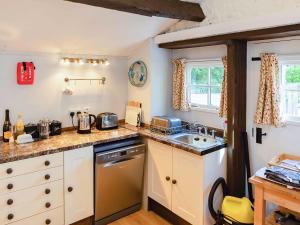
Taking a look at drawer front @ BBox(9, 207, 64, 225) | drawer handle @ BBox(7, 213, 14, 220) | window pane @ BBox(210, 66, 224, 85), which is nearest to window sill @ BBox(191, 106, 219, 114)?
window pane @ BBox(210, 66, 224, 85)

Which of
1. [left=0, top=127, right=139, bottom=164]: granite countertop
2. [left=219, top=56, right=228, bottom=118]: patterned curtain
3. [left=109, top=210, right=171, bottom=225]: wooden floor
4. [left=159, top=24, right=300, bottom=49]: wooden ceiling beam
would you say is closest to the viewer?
[left=159, top=24, right=300, bottom=49]: wooden ceiling beam

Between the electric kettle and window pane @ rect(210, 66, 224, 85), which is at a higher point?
window pane @ rect(210, 66, 224, 85)

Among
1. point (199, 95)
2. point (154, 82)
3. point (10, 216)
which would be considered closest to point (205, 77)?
point (199, 95)

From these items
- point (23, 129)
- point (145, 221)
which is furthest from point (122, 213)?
point (23, 129)

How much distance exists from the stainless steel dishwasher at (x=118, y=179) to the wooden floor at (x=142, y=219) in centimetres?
6

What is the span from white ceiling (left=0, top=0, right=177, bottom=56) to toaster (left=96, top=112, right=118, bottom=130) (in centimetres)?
77

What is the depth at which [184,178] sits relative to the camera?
2.66m

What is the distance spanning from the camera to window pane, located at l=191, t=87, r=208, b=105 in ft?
10.6

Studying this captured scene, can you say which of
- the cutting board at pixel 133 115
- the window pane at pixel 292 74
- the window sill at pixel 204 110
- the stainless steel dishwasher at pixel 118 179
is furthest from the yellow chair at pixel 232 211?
the cutting board at pixel 133 115

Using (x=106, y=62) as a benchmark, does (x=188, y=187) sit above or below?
below

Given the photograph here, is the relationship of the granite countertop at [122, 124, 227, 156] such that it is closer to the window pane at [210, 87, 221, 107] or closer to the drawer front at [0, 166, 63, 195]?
the window pane at [210, 87, 221, 107]

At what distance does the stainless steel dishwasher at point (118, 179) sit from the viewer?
108 inches

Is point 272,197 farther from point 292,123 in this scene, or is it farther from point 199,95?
point 199,95

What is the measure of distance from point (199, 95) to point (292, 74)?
1.11m
